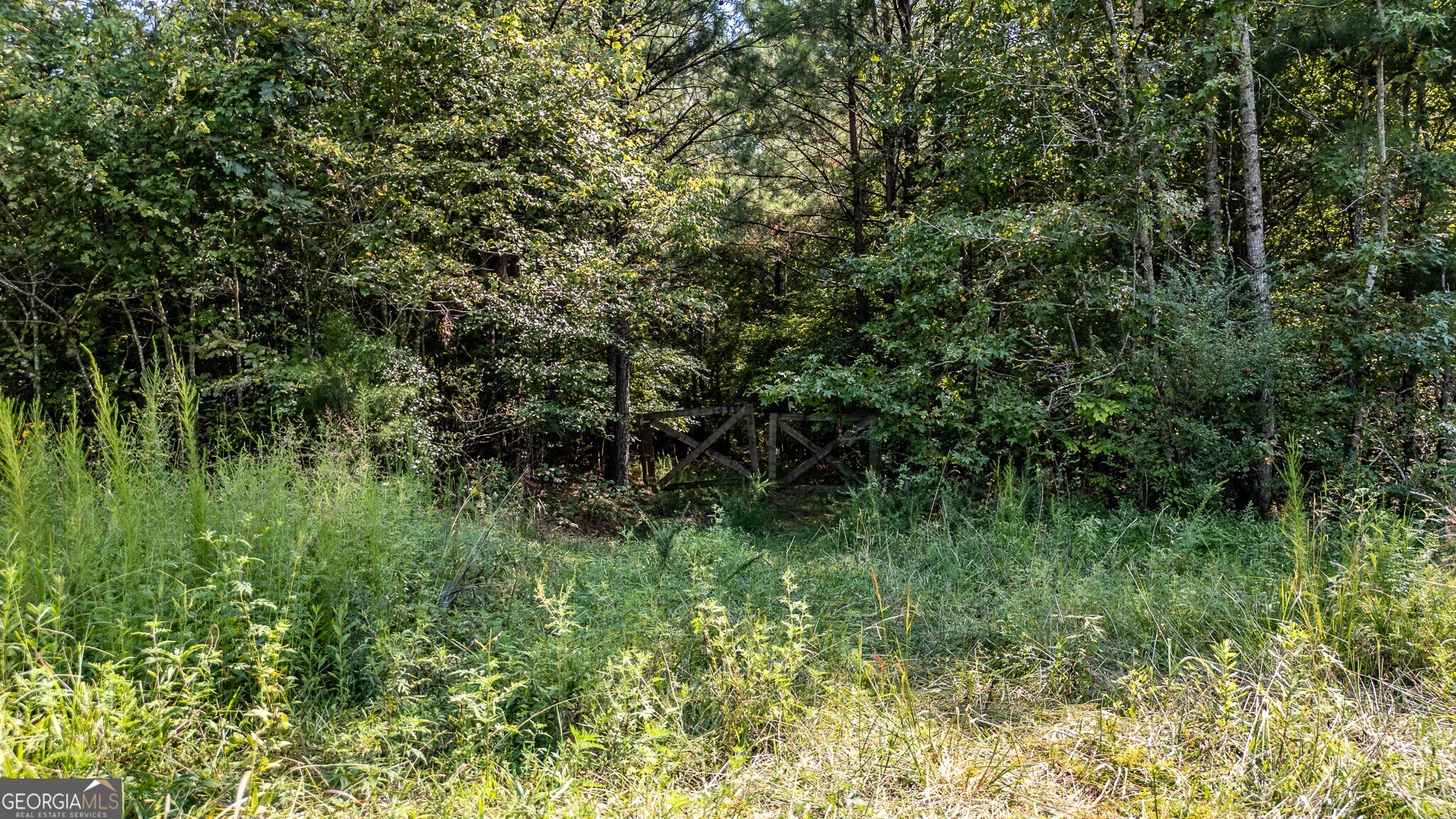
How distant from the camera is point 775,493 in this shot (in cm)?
895

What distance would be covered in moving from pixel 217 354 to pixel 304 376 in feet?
2.25

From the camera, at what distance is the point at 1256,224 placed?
Answer: 6.18 metres

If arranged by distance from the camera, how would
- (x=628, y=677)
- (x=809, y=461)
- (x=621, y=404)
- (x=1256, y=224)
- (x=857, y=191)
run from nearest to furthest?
(x=628, y=677)
(x=1256, y=224)
(x=621, y=404)
(x=809, y=461)
(x=857, y=191)

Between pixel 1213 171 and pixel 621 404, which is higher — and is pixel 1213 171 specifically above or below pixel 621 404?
above

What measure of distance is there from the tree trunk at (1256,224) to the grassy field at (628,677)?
2.20 meters

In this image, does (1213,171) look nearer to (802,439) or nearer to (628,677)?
(802,439)

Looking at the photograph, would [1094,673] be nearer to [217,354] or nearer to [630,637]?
[630,637]

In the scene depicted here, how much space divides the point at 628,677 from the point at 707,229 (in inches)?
232

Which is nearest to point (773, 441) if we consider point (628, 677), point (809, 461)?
point (809, 461)

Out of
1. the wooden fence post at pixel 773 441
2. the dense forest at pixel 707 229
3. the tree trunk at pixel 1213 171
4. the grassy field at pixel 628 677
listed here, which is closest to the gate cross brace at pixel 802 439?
the wooden fence post at pixel 773 441

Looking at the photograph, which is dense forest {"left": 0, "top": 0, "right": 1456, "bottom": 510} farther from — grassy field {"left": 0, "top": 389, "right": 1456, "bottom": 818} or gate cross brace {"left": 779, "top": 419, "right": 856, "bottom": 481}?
grassy field {"left": 0, "top": 389, "right": 1456, "bottom": 818}

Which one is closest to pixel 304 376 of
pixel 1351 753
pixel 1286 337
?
pixel 1351 753
